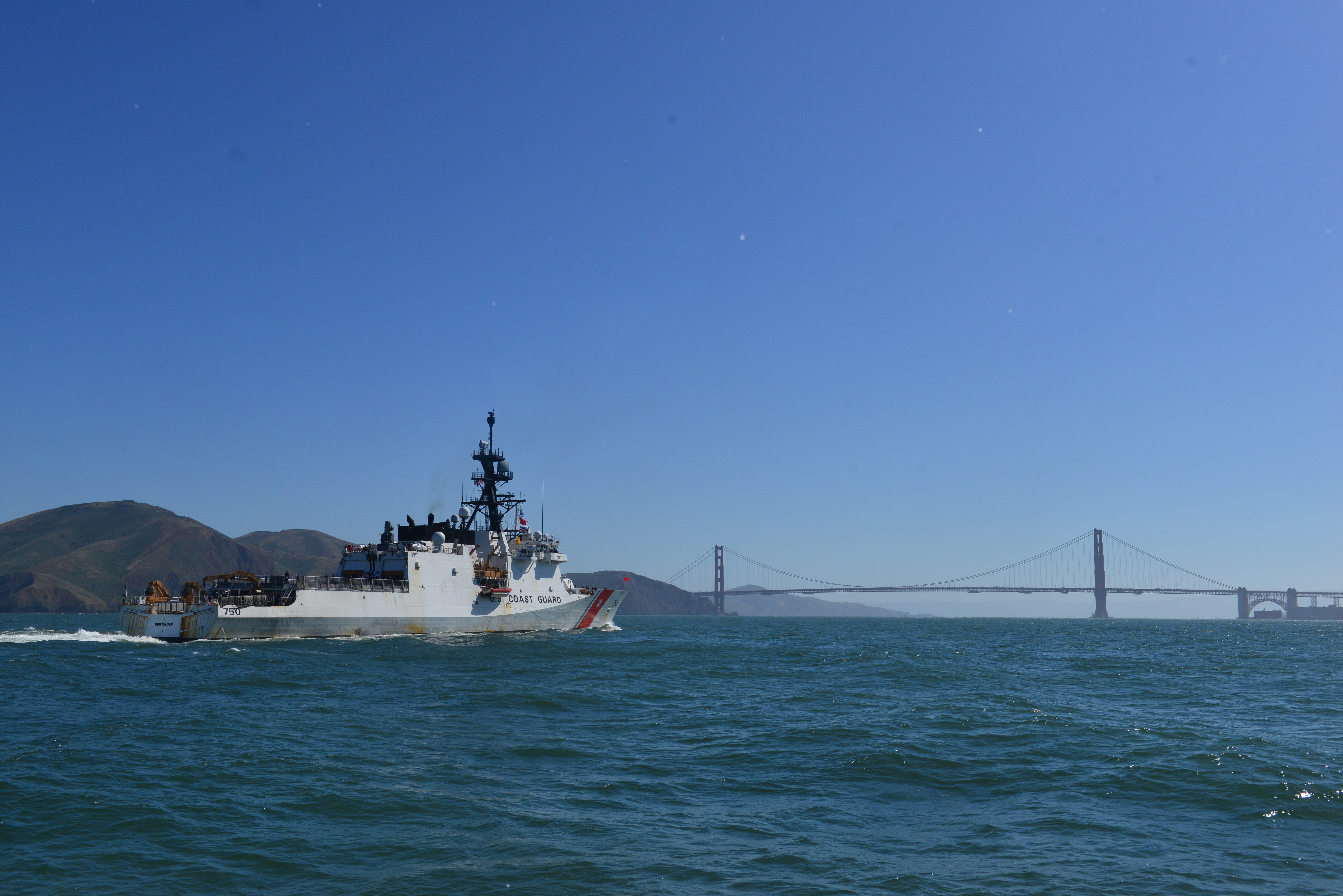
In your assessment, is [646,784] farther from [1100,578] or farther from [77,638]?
[1100,578]

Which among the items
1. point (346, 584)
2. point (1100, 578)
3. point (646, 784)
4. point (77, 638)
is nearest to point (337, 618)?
point (346, 584)

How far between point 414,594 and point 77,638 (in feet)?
56.1

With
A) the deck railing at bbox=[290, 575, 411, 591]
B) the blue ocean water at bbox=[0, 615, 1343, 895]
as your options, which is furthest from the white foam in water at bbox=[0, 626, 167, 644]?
the blue ocean water at bbox=[0, 615, 1343, 895]

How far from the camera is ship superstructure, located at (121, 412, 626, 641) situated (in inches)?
1620

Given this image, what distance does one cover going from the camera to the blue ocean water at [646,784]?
9.94m

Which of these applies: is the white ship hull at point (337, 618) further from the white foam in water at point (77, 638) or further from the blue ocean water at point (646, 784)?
the blue ocean water at point (646, 784)

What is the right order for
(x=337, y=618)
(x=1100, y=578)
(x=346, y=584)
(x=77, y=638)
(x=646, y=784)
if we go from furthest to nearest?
(x=1100, y=578)
(x=346, y=584)
(x=337, y=618)
(x=77, y=638)
(x=646, y=784)

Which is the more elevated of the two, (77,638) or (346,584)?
(346,584)

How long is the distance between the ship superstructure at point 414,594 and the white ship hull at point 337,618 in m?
0.05

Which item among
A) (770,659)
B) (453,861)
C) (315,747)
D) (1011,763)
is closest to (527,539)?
(770,659)

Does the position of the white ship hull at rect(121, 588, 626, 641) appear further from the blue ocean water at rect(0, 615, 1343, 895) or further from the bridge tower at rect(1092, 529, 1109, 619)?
the bridge tower at rect(1092, 529, 1109, 619)

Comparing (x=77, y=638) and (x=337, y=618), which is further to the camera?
(x=337, y=618)

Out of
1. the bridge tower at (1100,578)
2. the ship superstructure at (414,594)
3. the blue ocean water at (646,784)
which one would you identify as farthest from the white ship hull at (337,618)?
the bridge tower at (1100,578)

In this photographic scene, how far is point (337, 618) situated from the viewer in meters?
43.5
